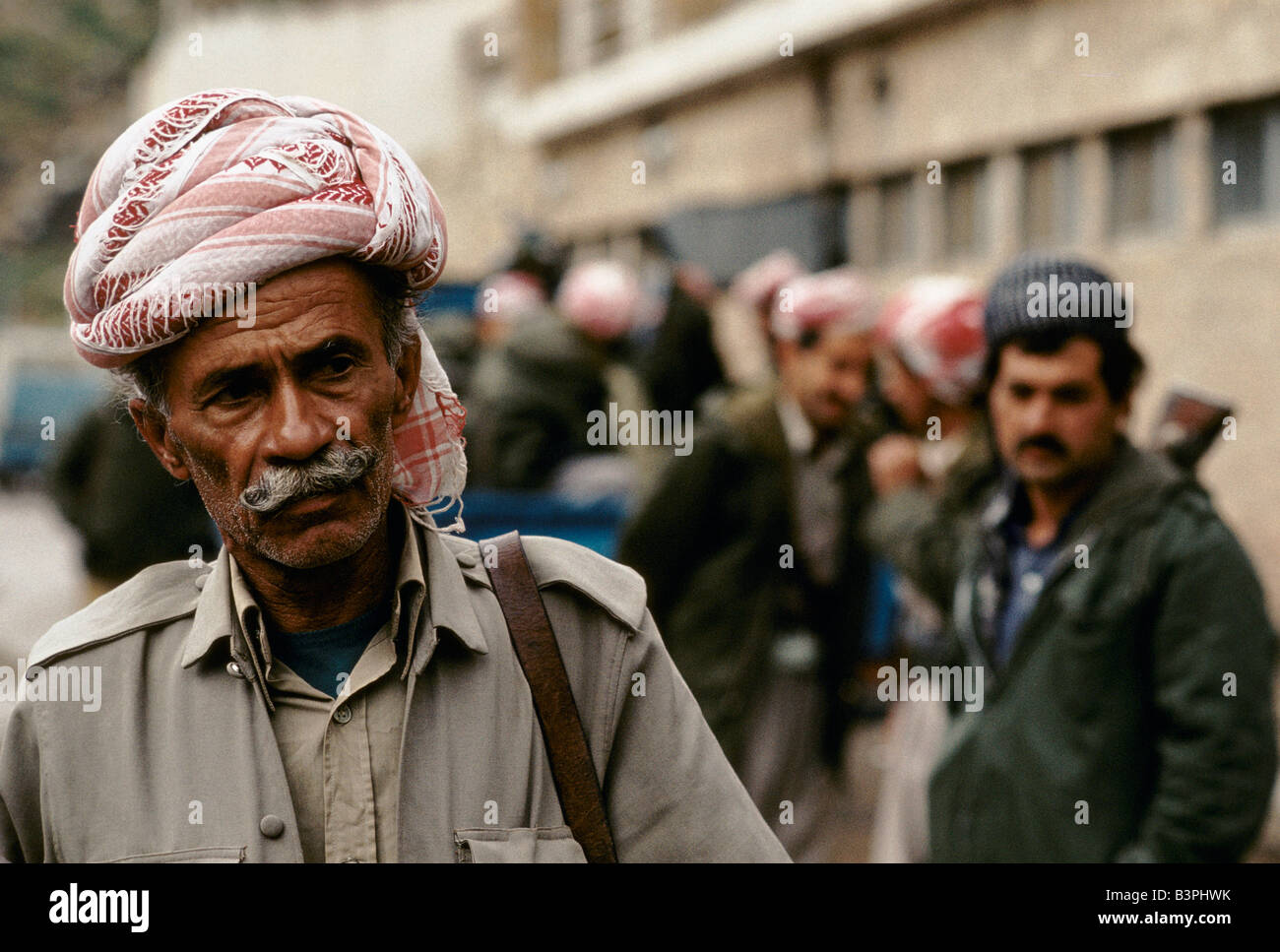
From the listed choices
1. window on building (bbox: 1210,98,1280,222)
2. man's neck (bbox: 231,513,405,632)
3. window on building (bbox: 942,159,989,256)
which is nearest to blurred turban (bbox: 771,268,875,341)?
man's neck (bbox: 231,513,405,632)

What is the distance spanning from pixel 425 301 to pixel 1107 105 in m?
6.80

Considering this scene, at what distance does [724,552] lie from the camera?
4.08m

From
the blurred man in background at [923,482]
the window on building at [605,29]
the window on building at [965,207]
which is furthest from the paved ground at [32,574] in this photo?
the window on building at [605,29]

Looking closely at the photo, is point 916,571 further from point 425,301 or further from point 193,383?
point 193,383

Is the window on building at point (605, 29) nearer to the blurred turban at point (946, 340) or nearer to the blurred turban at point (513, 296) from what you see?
the blurred turban at point (513, 296)

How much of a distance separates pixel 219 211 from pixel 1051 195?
304 inches

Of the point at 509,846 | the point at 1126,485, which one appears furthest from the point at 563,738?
the point at 1126,485

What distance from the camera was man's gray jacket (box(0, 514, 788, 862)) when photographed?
1488 mm

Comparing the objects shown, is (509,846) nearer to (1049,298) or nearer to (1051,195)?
(1049,298)

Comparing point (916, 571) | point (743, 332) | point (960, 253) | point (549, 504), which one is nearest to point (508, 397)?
point (549, 504)

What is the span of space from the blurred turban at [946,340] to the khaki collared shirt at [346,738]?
3.10 m

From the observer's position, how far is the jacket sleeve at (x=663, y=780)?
1617mm

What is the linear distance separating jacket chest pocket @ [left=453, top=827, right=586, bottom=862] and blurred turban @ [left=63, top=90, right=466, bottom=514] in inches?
24.0

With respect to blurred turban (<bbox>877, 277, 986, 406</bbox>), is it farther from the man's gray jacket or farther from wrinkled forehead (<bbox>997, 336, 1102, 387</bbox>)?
the man's gray jacket
